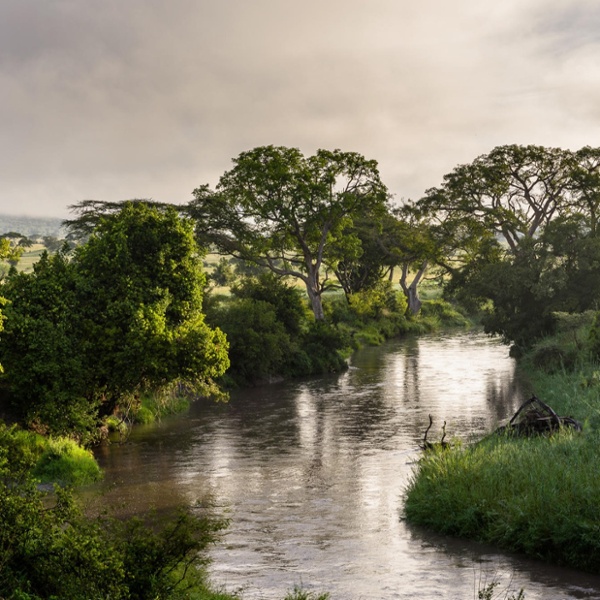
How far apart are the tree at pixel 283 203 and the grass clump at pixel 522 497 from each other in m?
46.1

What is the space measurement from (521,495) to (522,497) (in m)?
0.05

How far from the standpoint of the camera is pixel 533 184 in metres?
67.9

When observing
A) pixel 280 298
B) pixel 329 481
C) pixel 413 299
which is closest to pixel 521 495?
pixel 329 481

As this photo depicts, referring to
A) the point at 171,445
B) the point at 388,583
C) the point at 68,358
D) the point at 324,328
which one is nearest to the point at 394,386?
the point at 324,328

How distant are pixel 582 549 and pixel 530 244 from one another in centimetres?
4159

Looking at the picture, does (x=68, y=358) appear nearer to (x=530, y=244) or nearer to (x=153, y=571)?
(x=153, y=571)

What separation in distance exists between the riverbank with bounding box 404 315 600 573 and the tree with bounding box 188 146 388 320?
44110mm

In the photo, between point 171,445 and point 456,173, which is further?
point 456,173

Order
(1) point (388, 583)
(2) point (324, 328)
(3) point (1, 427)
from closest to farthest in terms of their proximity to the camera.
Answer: (1) point (388, 583) < (3) point (1, 427) < (2) point (324, 328)

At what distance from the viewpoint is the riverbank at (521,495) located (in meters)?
17.7

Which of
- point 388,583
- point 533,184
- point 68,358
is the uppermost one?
point 533,184

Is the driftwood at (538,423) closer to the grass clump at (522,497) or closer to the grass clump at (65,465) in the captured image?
the grass clump at (522,497)

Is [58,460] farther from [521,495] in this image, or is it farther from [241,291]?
[241,291]

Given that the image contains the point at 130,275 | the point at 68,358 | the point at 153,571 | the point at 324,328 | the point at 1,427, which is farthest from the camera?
the point at 324,328
